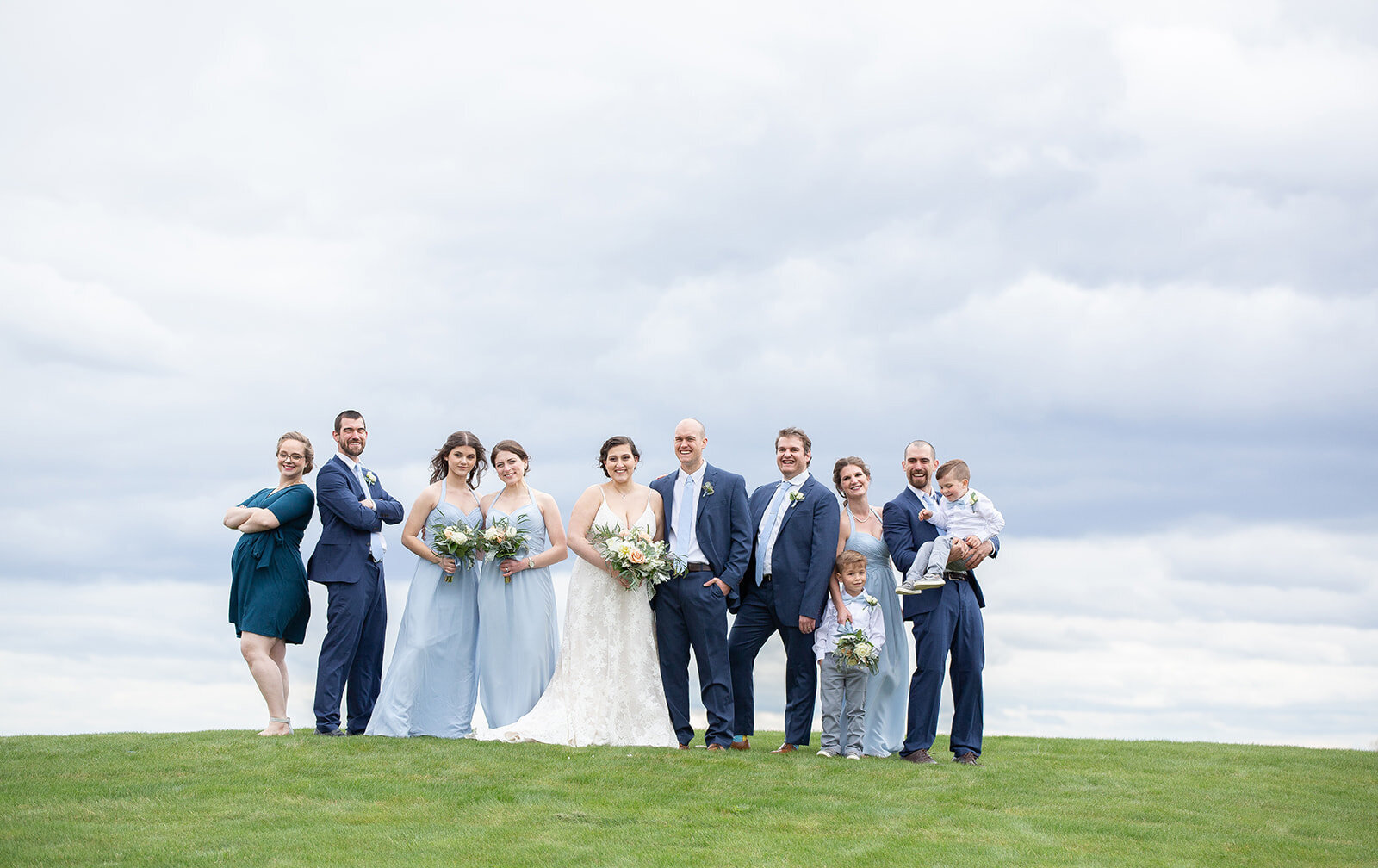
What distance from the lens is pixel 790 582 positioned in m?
11.3

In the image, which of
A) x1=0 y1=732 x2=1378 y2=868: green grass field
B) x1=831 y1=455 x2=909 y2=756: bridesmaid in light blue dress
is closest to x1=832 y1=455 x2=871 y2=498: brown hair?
x1=831 y1=455 x2=909 y2=756: bridesmaid in light blue dress

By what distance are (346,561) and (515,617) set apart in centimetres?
171

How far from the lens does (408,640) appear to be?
11.7 m

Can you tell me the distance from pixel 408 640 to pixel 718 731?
3180mm

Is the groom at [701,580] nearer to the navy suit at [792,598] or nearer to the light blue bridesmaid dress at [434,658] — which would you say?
the navy suit at [792,598]

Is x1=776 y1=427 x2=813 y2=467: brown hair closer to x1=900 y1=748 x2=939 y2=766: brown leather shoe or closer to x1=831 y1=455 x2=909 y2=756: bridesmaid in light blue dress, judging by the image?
x1=831 y1=455 x2=909 y2=756: bridesmaid in light blue dress

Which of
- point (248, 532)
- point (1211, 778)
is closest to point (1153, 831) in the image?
point (1211, 778)

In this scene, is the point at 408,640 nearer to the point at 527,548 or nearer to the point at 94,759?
the point at 527,548

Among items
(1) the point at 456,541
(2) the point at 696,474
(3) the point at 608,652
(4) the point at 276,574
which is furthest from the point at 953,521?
(4) the point at 276,574

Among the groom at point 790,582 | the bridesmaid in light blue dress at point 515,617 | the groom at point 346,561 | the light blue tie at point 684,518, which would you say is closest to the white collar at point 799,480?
the groom at point 790,582

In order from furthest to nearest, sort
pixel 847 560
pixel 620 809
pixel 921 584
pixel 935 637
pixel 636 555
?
pixel 847 560 < pixel 636 555 < pixel 935 637 < pixel 921 584 < pixel 620 809

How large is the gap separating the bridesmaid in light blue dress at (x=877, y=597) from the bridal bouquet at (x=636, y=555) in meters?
1.77

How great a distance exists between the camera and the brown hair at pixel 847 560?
1134 cm

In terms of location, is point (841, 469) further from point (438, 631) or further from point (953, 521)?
point (438, 631)
